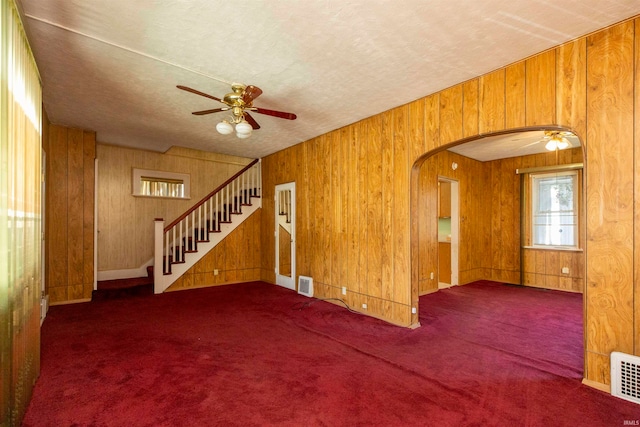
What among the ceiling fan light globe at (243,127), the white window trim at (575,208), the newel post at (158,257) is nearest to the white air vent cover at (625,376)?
the ceiling fan light globe at (243,127)

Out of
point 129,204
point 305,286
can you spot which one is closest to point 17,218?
point 305,286

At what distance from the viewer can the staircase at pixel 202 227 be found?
5.74 meters

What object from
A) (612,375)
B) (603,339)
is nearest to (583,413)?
(612,375)

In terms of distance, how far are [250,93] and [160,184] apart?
493 cm

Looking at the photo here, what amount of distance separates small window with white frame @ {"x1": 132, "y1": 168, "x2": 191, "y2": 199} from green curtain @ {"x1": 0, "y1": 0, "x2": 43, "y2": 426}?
4021 millimetres

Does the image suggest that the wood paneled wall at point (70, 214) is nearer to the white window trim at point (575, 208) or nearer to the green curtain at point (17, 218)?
the green curtain at point (17, 218)

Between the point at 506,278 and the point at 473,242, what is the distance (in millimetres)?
1105

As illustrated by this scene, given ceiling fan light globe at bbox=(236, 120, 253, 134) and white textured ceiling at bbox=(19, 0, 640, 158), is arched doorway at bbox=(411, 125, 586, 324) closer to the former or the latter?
white textured ceiling at bbox=(19, 0, 640, 158)

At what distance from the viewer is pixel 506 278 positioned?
22.2ft

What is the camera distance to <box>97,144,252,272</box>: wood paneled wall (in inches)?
239

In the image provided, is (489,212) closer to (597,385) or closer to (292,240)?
(292,240)

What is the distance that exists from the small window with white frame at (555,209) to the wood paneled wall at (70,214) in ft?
A: 28.9

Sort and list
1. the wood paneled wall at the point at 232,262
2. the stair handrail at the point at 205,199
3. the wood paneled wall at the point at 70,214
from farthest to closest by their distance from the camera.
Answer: the wood paneled wall at the point at 232,262 < the stair handrail at the point at 205,199 < the wood paneled wall at the point at 70,214

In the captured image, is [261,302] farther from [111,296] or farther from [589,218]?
[589,218]
